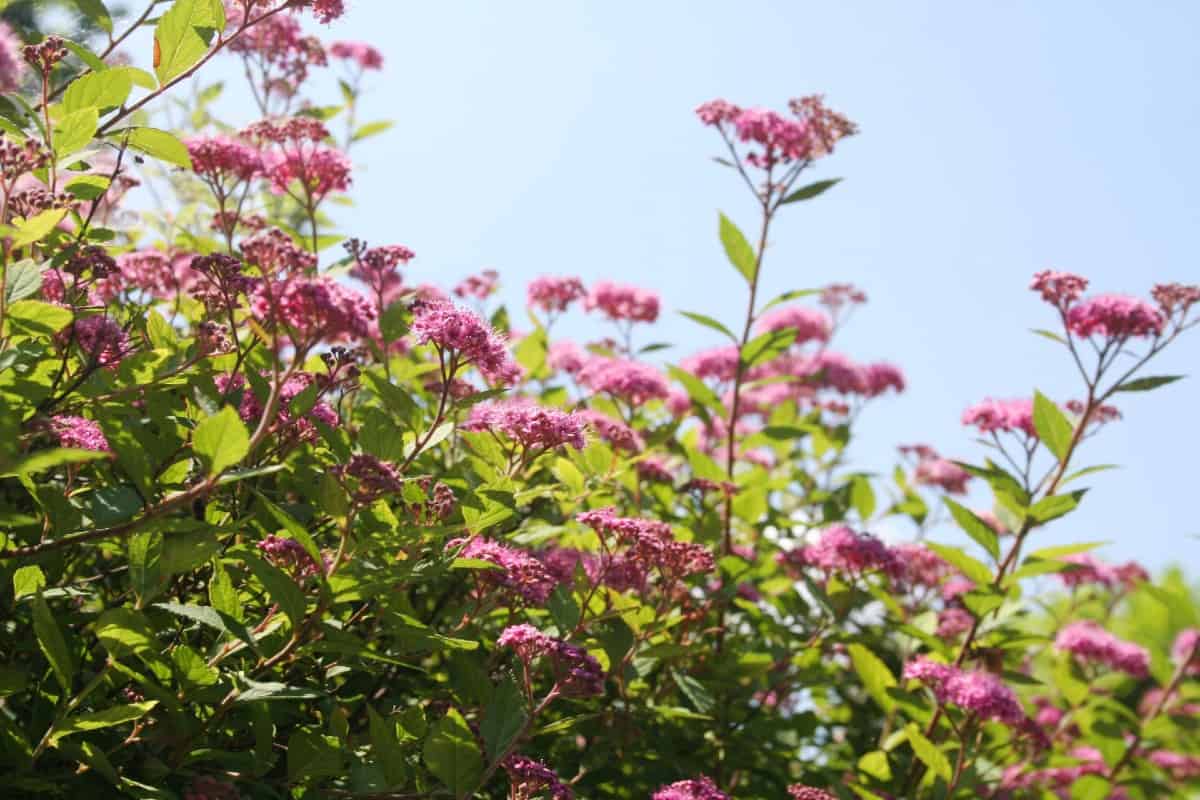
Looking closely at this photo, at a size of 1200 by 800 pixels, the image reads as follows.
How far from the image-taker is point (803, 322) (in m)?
6.77

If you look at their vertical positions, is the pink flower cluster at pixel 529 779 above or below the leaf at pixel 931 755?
above

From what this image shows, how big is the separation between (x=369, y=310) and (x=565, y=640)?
1.13 metres

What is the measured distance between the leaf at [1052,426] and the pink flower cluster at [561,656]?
197cm

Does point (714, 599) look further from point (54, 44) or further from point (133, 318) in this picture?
point (54, 44)

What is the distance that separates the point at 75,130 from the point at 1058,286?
3258mm

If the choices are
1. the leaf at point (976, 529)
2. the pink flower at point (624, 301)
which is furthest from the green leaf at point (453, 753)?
the pink flower at point (624, 301)

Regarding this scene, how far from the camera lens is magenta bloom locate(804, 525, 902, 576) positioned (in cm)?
415

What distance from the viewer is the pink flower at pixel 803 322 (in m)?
6.77

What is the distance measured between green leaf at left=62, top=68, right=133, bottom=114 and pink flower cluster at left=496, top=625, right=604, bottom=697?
1.48m

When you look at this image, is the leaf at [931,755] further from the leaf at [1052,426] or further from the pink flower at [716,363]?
the pink flower at [716,363]

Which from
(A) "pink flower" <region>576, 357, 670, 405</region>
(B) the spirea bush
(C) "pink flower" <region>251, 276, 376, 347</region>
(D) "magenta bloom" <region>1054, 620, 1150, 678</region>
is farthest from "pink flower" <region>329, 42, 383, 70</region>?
(D) "magenta bloom" <region>1054, 620, 1150, 678</region>

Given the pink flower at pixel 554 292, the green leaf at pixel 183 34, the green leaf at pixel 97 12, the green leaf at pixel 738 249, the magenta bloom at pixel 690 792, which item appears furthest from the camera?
the pink flower at pixel 554 292

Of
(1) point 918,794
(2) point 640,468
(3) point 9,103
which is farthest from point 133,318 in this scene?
(1) point 918,794

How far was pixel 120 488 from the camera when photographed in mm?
2176
